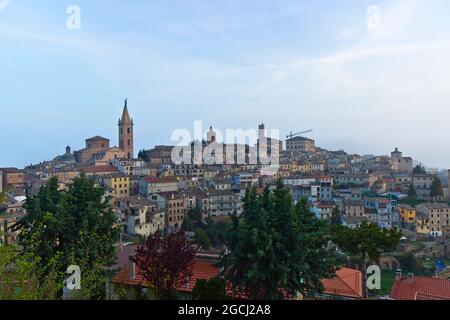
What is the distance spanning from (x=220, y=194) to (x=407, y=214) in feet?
35.6

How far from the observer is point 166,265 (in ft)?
19.0

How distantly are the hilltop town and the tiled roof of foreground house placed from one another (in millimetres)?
6562

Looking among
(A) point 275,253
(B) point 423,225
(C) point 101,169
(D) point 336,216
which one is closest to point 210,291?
(A) point 275,253

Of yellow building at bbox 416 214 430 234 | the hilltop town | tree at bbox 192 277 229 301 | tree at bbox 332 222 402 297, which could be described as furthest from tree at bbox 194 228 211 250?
yellow building at bbox 416 214 430 234

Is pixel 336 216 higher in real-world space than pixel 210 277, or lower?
lower

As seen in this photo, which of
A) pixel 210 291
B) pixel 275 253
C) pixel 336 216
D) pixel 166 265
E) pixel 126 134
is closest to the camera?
pixel 210 291

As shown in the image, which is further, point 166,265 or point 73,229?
point 73,229

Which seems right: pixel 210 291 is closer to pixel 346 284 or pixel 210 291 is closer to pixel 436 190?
pixel 346 284

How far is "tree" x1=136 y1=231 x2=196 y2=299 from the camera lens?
578cm

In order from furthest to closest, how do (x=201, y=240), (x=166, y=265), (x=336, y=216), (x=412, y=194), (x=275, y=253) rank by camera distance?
1. (x=412, y=194)
2. (x=336, y=216)
3. (x=201, y=240)
4. (x=275, y=253)
5. (x=166, y=265)

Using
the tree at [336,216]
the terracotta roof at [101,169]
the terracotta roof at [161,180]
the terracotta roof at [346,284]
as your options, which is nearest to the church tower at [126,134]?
the terracotta roof at [101,169]

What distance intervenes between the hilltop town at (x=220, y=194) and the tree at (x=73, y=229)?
7863 millimetres

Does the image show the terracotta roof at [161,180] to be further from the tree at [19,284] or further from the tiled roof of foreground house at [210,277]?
the tree at [19,284]
